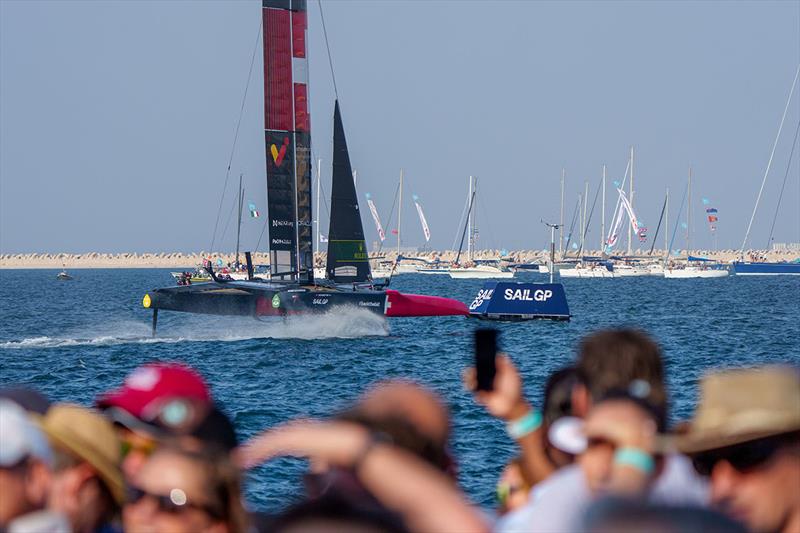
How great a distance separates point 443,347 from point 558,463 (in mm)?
29004

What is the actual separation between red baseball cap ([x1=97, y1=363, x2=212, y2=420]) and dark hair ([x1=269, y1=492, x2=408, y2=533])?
109 centimetres

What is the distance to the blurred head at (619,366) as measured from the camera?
3.15 meters

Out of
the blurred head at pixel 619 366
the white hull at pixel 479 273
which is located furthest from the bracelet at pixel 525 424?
the white hull at pixel 479 273

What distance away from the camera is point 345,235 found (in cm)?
3628

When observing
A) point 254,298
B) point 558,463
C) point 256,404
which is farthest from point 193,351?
point 558,463

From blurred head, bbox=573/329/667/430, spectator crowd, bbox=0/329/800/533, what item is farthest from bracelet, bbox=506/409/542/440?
blurred head, bbox=573/329/667/430

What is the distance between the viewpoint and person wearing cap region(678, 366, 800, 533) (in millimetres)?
2914

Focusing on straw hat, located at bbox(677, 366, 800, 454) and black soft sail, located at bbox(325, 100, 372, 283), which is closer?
straw hat, located at bbox(677, 366, 800, 454)

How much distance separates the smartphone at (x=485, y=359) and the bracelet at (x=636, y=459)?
71cm

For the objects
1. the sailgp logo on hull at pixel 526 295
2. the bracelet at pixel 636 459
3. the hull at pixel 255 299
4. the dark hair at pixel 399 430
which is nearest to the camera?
the dark hair at pixel 399 430

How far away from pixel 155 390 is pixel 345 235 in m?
33.1

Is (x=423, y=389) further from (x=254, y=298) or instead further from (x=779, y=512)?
(x=254, y=298)

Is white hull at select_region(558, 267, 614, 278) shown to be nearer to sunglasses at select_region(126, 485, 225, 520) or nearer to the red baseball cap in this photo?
the red baseball cap

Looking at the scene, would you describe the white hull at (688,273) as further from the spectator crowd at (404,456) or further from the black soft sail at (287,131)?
the spectator crowd at (404,456)
